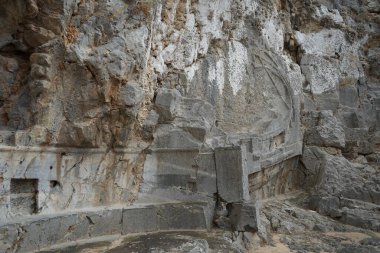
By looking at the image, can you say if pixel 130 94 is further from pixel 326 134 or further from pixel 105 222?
pixel 326 134

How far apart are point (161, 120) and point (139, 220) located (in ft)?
6.32

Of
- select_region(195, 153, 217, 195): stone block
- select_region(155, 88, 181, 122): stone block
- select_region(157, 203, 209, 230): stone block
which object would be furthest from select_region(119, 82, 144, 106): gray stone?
select_region(157, 203, 209, 230): stone block

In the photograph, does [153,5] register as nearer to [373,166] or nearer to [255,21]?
[255,21]

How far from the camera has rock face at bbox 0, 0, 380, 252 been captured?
564 cm

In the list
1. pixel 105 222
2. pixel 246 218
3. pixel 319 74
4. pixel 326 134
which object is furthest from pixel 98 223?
pixel 319 74

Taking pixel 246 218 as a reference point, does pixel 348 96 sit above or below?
above

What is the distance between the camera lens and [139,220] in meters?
6.45

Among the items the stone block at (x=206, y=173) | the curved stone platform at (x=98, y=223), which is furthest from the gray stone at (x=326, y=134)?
the curved stone platform at (x=98, y=223)

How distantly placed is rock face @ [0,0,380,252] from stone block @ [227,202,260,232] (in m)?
0.02

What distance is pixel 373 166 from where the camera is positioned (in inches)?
447

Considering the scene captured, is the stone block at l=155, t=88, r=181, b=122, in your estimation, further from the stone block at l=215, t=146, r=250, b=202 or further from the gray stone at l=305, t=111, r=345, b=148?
the gray stone at l=305, t=111, r=345, b=148

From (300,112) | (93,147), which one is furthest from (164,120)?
(300,112)

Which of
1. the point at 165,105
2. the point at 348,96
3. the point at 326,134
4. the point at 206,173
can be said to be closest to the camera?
the point at 206,173

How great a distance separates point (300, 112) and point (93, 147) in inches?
286
